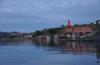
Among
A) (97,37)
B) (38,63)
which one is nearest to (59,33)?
(97,37)

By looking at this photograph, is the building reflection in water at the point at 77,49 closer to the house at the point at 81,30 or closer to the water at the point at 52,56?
the water at the point at 52,56

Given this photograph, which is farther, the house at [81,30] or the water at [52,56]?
the house at [81,30]

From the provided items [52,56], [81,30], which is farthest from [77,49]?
[81,30]

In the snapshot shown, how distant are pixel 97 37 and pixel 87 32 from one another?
2824 cm

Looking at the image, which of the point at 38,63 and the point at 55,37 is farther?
the point at 55,37

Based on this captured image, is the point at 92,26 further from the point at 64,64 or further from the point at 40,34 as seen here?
the point at 64,64

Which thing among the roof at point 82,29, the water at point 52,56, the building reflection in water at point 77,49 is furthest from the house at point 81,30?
the water at point 52,56

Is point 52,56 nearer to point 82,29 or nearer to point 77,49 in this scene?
point 77,49

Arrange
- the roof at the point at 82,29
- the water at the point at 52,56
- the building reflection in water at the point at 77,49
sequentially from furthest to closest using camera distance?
the roof at the point at 82,29 → the building reflection in water at the point at 77,49 → the water at the point at 52,56

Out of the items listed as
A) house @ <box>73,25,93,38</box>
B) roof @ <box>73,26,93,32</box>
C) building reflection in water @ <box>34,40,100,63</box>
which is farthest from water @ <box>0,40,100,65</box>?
roof @ <box>73,26,93,32</box>

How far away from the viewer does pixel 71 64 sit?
39.7m

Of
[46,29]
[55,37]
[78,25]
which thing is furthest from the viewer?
[46,29]

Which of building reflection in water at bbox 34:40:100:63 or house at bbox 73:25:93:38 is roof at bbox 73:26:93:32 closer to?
house at bbox 73:25:93:38

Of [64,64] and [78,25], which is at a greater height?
[78,25]
